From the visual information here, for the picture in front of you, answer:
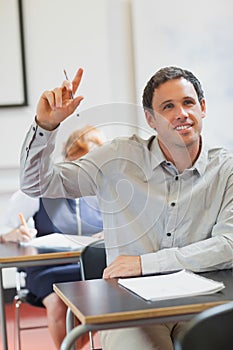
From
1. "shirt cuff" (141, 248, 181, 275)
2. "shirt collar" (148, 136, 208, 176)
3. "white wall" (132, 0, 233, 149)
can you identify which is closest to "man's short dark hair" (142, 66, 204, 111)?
"shirt collar" (148, 136, 208, 176)

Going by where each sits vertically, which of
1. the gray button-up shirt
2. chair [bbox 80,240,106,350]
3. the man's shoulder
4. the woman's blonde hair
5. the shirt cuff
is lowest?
chair [bbox 80,240,106,350]

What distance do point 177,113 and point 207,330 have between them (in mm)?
958

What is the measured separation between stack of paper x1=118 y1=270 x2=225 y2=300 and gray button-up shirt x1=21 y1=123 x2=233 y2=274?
0.13 metres

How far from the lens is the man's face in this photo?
1.98 m

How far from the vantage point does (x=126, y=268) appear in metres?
1.81

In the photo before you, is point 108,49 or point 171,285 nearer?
point 171,285

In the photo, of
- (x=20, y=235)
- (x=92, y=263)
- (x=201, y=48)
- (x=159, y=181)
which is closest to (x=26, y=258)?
(x=92, y=263)

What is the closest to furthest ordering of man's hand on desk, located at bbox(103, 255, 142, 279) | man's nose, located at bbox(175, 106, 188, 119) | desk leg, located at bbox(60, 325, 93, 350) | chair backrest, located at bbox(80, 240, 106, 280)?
1. desk leg, located at bbox(60, 325, 93, 350)
2. man's hand on desk, located at bbox(103, 255, 142, 279)
3. man's nose, located at bbox(175, 106, 188, 119)
4. chair backrest, located at bbox(80, 240, 106, 280)

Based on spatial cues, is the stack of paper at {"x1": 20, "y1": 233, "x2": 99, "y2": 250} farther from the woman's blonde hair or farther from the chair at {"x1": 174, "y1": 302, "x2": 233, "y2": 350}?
the chair at {"x1": 174, "y1": 302, "x2": 233, "y2": 350}

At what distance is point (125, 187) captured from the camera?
2035 mm

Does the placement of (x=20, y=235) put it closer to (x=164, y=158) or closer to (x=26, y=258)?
(x=26, y=258)

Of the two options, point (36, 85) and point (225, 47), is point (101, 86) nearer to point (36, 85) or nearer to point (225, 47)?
point (36, 85)

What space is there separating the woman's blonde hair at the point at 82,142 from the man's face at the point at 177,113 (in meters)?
0.21

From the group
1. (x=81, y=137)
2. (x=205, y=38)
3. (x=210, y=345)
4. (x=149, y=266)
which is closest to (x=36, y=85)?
(x=205, y=38)
